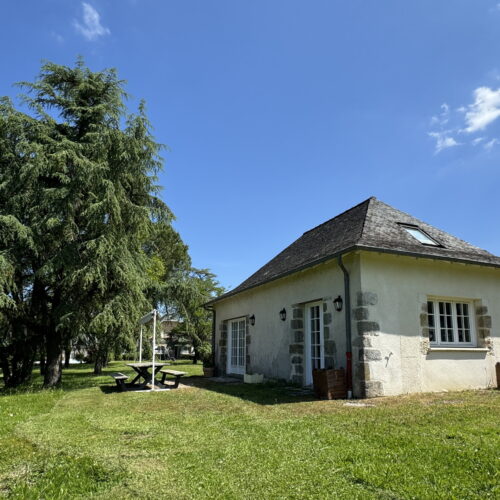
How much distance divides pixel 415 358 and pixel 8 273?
9730 millimetres

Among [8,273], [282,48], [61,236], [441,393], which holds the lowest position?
[441,393]

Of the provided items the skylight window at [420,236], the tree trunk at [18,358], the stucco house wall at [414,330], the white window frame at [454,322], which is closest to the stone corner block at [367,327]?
the stucco house wall at [414,330]

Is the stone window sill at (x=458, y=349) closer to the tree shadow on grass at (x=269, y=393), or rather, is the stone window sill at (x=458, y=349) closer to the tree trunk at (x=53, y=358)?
the tree shadow on grass at (x=269, y=393)

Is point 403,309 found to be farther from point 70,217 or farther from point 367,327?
point 70,217

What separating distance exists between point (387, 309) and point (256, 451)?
491cm

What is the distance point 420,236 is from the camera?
9.80 m

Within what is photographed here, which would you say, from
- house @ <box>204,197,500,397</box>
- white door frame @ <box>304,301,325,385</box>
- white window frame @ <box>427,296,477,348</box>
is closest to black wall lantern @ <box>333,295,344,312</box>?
house @ <box>204,197,500,397</box>

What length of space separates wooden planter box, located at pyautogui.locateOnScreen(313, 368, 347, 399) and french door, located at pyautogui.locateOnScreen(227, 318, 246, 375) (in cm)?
569

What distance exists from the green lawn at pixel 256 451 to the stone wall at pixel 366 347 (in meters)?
0.48

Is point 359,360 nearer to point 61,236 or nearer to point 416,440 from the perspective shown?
point 416,440

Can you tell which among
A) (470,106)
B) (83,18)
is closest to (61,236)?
(83,18)

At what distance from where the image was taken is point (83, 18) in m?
7.77

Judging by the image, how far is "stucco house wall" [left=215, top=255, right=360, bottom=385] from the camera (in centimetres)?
839

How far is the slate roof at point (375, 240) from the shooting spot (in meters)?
8.16
